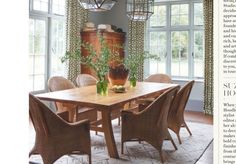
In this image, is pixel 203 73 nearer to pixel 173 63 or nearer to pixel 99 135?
pixel 173 63

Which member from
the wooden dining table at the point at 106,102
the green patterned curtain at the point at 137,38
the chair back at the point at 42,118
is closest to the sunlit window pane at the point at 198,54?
the green patterned curtain at the point at 137,38

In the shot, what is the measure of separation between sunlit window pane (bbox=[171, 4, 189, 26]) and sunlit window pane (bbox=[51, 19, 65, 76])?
2573 millimetres

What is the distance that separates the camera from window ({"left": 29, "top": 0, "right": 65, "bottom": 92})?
552 cm

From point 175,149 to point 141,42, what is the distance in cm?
366

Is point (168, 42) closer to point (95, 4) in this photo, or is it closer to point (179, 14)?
point (179, 14)

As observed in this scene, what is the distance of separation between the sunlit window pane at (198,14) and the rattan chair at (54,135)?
15.1ft

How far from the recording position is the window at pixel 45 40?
18.1 ft

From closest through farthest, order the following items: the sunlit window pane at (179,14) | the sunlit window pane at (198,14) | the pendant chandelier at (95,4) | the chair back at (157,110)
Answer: the chair back at (157,110)
the pendant chandelier at (95,4)
the sunlit window pane at (198,14)
the sunlit window pane at (179,14)

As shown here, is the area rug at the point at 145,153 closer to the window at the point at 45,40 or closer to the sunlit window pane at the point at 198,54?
the window at the point at 45,40

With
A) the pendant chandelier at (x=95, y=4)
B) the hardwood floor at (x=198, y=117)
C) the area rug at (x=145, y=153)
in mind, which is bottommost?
the area rug at (x=145, y=153)

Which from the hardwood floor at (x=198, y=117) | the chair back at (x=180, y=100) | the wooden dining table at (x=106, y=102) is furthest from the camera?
the hardwood floor at (x=198, y=117)

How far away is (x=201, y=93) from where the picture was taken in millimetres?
6488

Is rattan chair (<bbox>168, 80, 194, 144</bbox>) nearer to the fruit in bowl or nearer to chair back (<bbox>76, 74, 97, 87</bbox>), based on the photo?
the fruit in bowl

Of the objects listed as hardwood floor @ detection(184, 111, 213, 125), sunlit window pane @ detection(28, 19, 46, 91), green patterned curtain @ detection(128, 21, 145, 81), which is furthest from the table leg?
green patterned curtain @ detection(128, 21, 145, 81)
